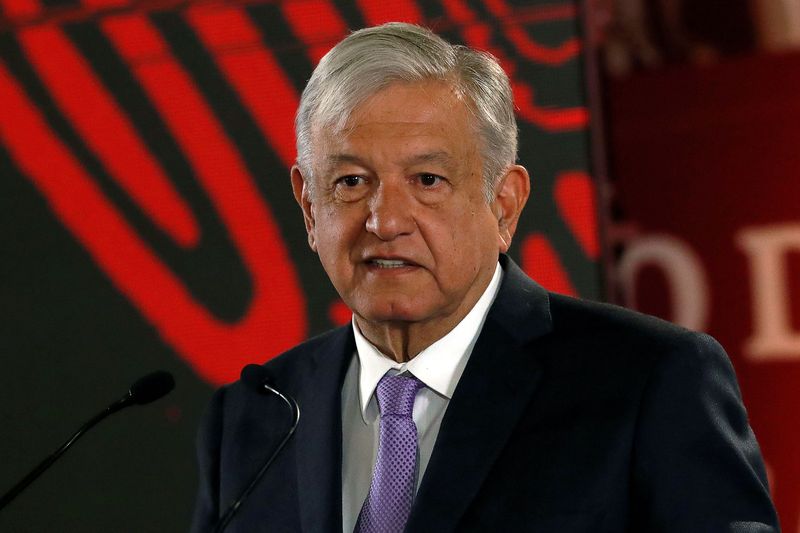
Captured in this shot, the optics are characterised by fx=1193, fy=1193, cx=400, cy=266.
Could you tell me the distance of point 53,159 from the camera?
2.49m

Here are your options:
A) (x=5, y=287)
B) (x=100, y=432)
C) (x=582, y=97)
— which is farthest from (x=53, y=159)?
(x=582, y=97)

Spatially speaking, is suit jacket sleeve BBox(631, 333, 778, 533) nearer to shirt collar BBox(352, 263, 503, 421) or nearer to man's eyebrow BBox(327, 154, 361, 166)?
shirt collar BBox(352, 263, 503, 421)

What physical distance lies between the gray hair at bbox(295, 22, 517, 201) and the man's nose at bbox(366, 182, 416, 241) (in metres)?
0.11

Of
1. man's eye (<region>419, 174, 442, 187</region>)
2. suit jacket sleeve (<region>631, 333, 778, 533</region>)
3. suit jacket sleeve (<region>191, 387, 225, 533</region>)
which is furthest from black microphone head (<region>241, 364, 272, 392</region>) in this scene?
suit jacket sleeve (<region>631, 333, 778, 533</region>)

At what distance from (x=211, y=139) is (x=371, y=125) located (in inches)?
40.2

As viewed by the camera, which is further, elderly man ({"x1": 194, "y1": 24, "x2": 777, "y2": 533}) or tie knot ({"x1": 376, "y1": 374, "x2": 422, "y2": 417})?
tie knot ({"x1": 376, "y1": 374, "x2": 422, "y2": 417})

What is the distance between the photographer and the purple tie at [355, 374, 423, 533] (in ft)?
4.67

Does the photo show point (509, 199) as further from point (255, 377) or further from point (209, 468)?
point (209, 468)

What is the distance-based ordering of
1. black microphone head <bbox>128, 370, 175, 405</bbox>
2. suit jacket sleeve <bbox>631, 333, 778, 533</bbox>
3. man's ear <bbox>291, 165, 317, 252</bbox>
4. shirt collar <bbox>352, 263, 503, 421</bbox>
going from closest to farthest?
suit jacket sleeve <bbox>631, 333, 778, 533</bbox> → black microphone head <bbox>128, 370, 175, 405</bbox> → shirt collar <bbox>352, 263, 503, 421</bbox> → man's ear <bbox>291, 165, 317, 252</bbox>

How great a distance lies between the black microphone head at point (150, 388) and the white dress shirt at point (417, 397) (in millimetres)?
265

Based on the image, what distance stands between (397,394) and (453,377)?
0.24 ft

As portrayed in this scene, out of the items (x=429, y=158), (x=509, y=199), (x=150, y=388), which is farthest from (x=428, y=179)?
(x=150, y=388)

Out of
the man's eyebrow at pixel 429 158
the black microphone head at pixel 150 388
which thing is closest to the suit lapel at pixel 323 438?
the black microphone head at pixel 150 388

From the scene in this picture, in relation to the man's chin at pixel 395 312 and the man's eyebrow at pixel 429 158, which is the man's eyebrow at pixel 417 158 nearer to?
the man's eyebrow at pixel 429 158
